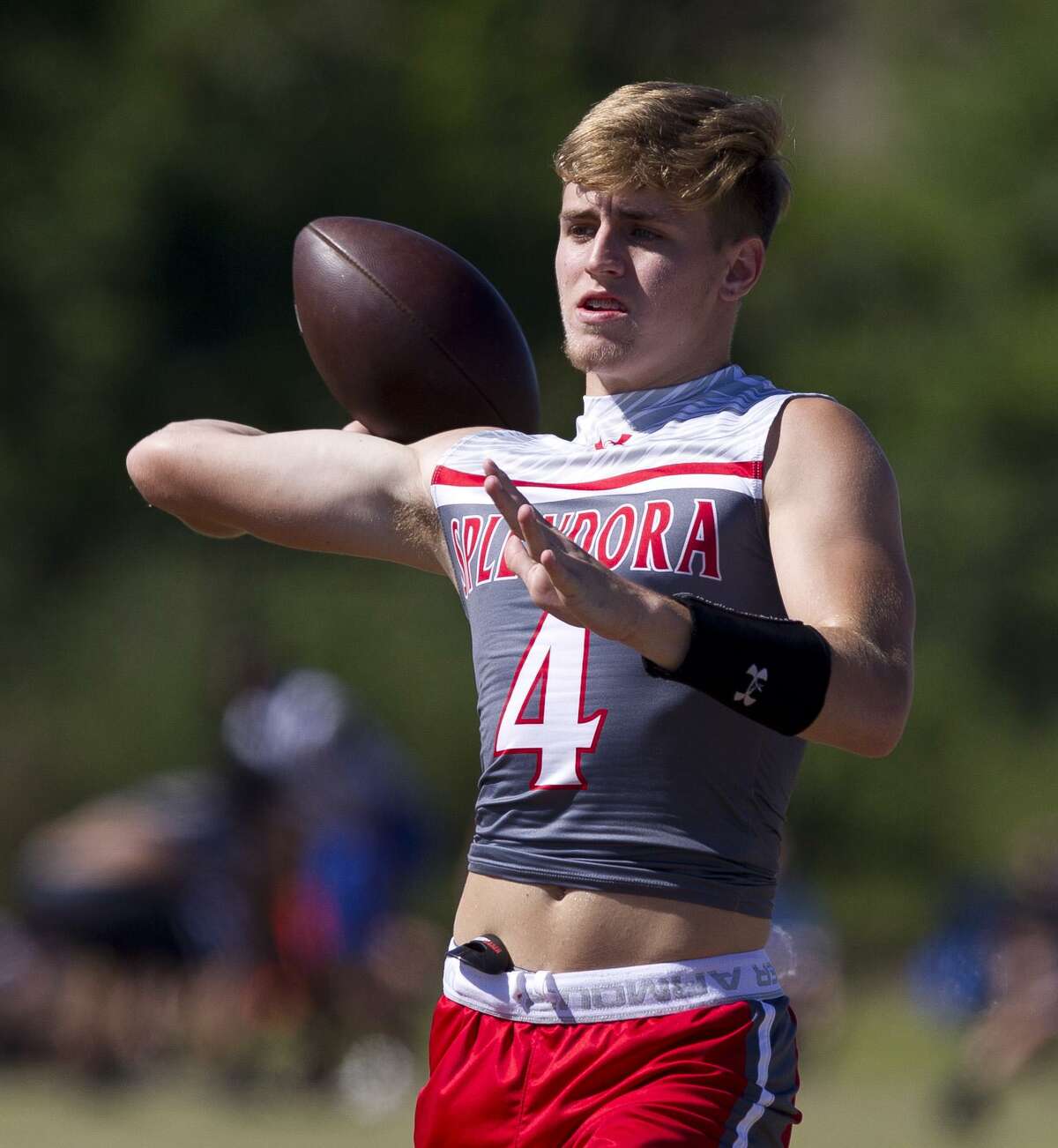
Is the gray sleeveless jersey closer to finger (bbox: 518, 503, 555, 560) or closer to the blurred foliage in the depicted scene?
finger (bbox: 518, 503, 555, 560)

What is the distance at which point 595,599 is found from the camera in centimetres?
209

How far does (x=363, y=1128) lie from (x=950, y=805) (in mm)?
8033

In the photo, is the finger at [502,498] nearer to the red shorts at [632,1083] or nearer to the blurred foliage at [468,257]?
the red shorts at [632,1083]

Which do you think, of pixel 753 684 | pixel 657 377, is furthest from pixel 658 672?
pixel 657 377

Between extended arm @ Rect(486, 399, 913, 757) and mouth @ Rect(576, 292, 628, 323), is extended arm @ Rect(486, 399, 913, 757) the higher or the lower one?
the lower one

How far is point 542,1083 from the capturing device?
246 cm

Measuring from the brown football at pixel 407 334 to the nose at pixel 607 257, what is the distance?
0.53 m

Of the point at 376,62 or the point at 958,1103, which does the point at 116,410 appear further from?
the point at 958,1103

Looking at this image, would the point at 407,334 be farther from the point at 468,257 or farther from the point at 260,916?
the point at 468,257

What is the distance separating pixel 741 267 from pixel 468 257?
13.5 metres

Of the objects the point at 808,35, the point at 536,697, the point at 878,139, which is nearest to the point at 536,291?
the point at 878,139

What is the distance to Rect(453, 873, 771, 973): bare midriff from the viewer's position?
2459mm

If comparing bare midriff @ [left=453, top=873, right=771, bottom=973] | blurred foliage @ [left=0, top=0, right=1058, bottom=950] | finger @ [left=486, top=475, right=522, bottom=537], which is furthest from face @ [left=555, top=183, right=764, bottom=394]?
blurred foliage @ [left=0, top=0, right=1058, bottom=950]

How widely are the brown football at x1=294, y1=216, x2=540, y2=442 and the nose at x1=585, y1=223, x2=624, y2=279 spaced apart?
529mm
